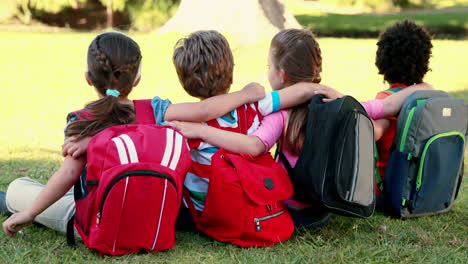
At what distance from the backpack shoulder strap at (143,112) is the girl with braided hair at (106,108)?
0.07ft

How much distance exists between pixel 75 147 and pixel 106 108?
214mm

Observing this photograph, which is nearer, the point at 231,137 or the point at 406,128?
the point at 231,137

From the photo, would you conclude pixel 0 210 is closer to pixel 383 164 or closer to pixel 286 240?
pixel 286 240

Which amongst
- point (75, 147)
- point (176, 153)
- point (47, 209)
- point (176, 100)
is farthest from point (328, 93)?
point (176, 100)

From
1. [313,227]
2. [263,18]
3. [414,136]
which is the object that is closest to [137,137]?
[313,227]

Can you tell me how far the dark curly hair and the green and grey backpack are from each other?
247mm

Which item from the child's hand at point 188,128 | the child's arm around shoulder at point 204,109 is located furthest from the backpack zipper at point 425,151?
the child's hand at point 188,128

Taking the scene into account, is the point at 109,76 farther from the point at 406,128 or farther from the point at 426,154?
the point at 426,154

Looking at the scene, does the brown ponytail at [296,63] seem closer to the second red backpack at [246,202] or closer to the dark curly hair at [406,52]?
the second red backpack at [246,202]

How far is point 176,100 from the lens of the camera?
7512 millimetres

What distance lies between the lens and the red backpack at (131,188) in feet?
7.78

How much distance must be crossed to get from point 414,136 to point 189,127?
1.16m

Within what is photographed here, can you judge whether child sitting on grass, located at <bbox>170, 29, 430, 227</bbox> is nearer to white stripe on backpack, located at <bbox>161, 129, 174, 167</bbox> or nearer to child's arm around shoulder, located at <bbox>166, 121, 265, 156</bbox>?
child's arm around shoulder, located at <bbox>166, 121, 265, 156</bbox>

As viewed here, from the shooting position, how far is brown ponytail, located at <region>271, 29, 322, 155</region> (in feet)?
9.29
